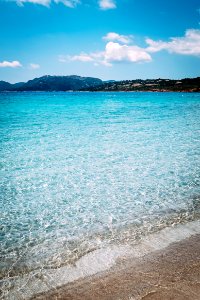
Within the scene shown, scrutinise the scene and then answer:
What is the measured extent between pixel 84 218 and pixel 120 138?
13916 millimetres

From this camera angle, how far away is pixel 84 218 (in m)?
8.21

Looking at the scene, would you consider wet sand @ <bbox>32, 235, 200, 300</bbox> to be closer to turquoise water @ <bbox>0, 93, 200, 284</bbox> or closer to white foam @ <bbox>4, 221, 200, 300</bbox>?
white foam @ <bbox>4, 221, 200, 300</bbox>

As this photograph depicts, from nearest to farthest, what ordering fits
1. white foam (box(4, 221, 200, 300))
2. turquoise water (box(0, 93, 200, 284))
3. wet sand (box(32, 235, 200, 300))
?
wet sand (box(32, 235, 200, 300)) < white foam (box(4, 221, 200, 300)) < turquoise water (box(0, 93, 200, 284))

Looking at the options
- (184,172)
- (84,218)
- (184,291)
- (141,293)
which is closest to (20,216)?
(84,218)

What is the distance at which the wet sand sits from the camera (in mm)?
4742

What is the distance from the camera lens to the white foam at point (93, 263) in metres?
5.13

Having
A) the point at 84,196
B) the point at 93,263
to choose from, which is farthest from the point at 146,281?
the point at 84,196

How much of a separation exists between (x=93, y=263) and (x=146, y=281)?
1.25 metres

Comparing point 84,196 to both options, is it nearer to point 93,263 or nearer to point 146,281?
point 93,263

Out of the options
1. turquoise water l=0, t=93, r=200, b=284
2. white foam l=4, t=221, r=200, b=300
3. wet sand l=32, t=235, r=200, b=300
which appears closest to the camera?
wet sand l=32, t=235, r=200, b=300

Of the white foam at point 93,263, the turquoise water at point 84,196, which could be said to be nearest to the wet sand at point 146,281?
the white foam at point 93,263

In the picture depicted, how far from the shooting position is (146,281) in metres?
5.11

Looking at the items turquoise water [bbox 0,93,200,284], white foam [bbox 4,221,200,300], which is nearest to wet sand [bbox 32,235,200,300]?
white foam [bbox 4,221,200,300]

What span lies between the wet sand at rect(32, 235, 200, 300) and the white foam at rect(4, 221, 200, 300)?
182mm
